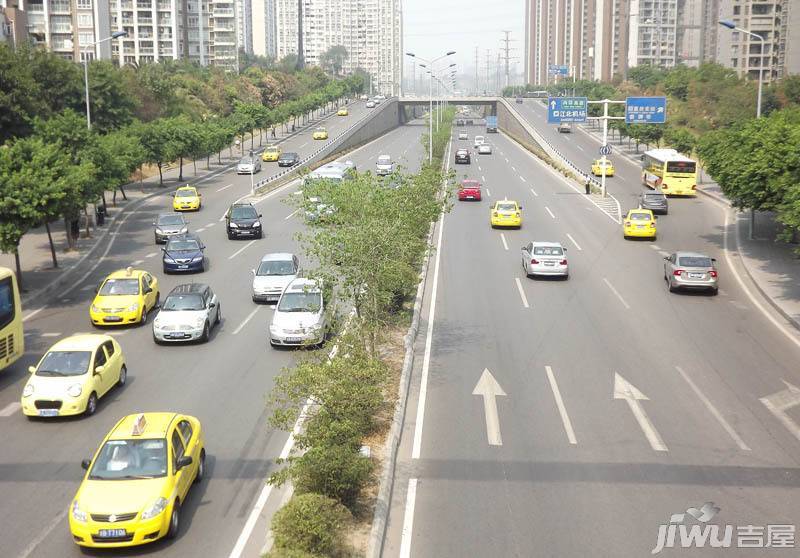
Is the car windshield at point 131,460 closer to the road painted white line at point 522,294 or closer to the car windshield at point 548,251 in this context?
the road painted white line at point 522,294

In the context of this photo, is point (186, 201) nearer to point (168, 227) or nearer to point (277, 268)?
point (168, 227)

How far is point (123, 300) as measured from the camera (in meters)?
26.5

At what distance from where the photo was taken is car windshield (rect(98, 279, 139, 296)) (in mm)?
26891

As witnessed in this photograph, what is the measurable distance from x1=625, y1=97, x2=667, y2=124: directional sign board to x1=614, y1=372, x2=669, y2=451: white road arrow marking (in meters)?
42.2

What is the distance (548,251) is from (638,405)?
568 inches

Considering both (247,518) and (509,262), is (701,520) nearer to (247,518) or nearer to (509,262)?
(247,518)

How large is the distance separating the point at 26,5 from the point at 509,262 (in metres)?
94.2

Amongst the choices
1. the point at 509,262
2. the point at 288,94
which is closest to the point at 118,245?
the point at 509,262

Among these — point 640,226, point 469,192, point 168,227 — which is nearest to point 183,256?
point 168,227

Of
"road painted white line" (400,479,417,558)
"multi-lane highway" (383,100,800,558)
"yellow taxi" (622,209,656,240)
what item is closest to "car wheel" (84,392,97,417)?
"multi-lane highway" (383,100,800,558)

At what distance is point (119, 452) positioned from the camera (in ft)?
43.3

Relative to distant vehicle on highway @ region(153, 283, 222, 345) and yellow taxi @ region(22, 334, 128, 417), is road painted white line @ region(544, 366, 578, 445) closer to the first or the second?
distant vehicle on highway @ region(153, 283, 222, 345)

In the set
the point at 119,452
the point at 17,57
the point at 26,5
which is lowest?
the point at 119,452

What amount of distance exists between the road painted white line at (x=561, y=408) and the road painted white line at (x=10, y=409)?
12.1 m
